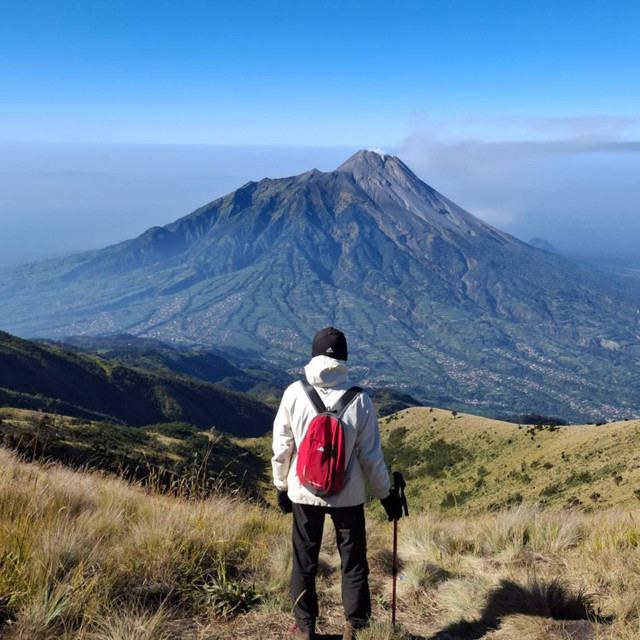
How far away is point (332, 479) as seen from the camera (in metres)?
3.87

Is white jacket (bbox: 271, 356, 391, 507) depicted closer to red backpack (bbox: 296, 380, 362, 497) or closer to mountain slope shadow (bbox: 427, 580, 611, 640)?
red backpack (bbox: 296, 380, 362, 497)

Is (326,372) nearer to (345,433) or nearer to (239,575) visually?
(345,433)

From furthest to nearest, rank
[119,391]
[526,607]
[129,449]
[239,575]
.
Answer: [119,391]
[129,449]
[239,575]
[526,607]

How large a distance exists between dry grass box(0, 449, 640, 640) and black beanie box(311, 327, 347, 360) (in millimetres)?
2092

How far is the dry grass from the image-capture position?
3682 millimetres

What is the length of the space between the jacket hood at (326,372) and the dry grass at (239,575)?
188 centimetres

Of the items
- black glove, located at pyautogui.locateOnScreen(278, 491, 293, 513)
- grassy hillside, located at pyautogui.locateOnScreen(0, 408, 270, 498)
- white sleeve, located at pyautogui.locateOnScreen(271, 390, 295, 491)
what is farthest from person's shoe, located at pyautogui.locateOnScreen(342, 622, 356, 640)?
grassy hillside, located at pyautogui.locateOnScreen(0, 408, 270, 498)

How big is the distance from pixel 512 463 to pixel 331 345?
27078 millimetres

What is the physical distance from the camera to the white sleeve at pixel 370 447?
3.96m

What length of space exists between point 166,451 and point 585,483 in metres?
23.0

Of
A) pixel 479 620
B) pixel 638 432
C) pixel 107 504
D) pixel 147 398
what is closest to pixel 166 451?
pixel 638 432

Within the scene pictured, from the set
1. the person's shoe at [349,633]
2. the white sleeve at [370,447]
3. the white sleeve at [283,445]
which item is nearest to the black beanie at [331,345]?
the white sleeve at [370,447]

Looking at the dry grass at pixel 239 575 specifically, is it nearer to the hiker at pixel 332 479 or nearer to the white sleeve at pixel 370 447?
the hiker at pixel 332 479

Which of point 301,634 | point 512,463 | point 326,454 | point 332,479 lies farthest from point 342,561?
point 512,463
